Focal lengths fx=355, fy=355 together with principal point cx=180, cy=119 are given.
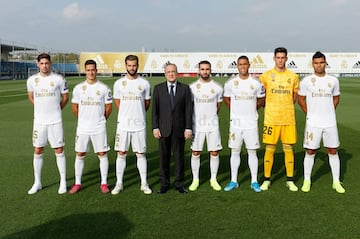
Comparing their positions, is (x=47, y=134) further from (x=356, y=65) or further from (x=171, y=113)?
(x=356, y=65)

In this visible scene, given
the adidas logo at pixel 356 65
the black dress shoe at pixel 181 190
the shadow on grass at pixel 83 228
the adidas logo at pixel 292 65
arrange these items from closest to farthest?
the shadow on grass at pixel 83 228 → the black dress shoe at pixel 181 190 → the adidas logo at pixel 292 65 → the adidas logo at pixel 356 65

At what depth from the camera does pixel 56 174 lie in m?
6.12

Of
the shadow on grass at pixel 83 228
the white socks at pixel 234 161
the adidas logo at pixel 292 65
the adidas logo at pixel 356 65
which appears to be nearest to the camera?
the shadow on grass at pixel 83 228

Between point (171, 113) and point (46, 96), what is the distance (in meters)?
1.80

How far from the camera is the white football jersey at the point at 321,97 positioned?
5.11 m

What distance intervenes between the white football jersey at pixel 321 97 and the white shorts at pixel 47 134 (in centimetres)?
363

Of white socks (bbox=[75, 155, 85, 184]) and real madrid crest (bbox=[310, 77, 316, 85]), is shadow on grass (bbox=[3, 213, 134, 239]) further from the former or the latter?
real madrid crest (bbox=[310, 77, 316, 85])

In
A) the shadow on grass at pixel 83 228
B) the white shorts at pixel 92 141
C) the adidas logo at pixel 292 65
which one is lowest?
the shadow on grass at pixel 83 228

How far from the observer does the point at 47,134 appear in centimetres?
516

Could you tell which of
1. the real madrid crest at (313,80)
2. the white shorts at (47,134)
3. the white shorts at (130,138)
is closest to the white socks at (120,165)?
the white shorts at (130,138)

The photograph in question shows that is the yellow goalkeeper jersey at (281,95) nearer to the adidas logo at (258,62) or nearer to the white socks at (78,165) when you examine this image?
the white socks at (78,165)

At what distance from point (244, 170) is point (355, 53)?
171ft

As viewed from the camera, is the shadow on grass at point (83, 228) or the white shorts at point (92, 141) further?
the white shorts at point (92, 141)

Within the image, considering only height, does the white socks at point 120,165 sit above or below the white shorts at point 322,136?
below
